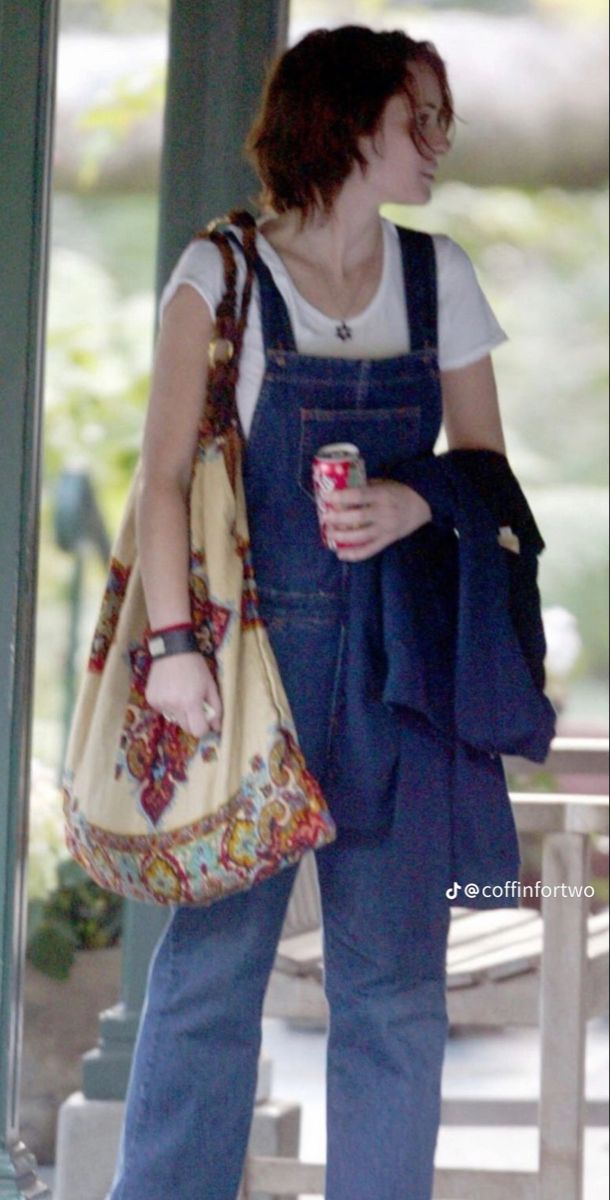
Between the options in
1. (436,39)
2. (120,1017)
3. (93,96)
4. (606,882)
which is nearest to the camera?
(120,1017)

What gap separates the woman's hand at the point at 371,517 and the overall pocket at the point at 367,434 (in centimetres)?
3

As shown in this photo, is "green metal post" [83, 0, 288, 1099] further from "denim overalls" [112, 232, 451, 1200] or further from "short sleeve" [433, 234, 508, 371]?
"denim overalls" [112, 232, 451, 1200]

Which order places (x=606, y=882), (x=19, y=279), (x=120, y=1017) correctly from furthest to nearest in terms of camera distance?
1. (x=606, y=882)
2. (x=120, y=1017)
3. (x=19, y=279)

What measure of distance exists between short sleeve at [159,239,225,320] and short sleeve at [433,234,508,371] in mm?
253

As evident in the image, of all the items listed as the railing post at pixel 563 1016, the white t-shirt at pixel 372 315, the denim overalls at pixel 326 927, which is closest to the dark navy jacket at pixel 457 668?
the denim overalls at pixel 326 927

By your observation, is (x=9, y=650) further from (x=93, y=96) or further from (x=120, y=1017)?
(x=93, y=96)

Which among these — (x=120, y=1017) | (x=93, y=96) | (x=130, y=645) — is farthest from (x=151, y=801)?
(x=93, y=96)

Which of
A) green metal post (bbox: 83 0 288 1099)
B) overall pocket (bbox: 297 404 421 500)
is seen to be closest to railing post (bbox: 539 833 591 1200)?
overall pocket (bbox: 297 404 421 500)

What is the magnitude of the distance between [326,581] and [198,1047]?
501 mm

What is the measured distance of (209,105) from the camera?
107 inches

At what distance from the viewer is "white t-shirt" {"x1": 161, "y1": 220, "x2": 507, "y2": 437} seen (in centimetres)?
Result: 195

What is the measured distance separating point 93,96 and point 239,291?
5.30 metres

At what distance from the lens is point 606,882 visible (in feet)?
18.2

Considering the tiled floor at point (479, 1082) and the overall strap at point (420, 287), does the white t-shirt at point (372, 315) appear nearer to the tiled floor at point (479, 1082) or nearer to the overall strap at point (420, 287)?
Result: the overall strap at point (420, 287)
